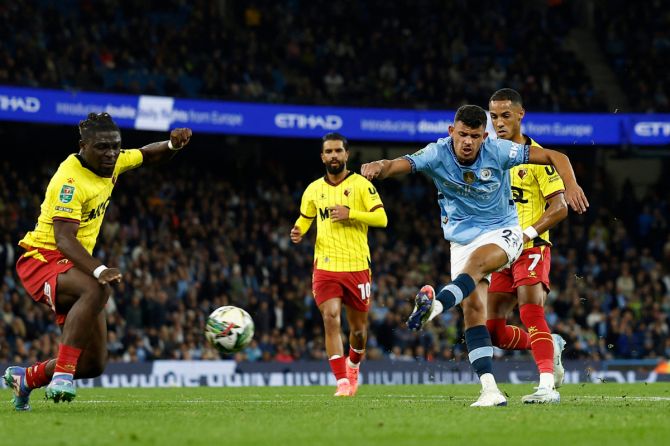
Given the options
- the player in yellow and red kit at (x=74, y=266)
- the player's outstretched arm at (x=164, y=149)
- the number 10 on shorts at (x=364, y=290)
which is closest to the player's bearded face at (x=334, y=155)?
the number 10 on shorts at (x=364, y=290)

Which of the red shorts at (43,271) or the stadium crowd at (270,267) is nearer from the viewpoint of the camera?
the red shorts at (43,271)

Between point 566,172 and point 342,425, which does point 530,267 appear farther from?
point 342,425

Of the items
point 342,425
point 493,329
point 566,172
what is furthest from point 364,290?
point 342,425

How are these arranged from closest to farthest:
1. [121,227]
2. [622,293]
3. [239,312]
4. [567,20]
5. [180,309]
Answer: [239,312] → [180,309] → [121,227] → [622,293] → [567,20]

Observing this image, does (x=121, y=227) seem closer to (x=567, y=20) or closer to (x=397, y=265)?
(x=397, y=265)

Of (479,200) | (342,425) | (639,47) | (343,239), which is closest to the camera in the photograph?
(342,425)

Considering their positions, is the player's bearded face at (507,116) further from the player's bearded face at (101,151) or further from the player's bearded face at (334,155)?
the player's bearded face at (101,151)

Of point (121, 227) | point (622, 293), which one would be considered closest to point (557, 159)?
point (121, 227)

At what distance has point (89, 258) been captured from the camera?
8.45 m

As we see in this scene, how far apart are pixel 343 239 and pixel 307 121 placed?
14.8 meters

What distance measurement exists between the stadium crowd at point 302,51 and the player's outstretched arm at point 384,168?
17062mm

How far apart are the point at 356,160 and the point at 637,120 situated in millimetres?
7244

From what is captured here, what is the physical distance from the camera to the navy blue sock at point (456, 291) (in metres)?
8.05

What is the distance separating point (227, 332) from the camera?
10.2m
